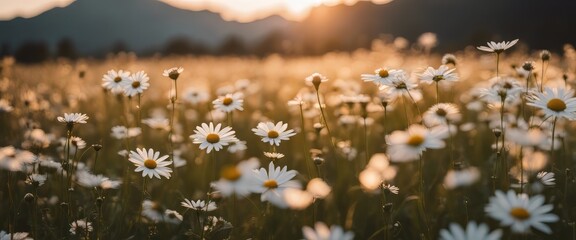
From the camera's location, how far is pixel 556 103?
1527 millimetres

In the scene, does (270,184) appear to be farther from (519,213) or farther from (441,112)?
(441,112)

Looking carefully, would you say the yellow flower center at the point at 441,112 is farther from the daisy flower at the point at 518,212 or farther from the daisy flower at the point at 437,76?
the daisy flower at the point at 518,212

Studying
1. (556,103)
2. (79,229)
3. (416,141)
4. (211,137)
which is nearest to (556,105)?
(556,103)

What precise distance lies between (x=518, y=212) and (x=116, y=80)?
1974mm

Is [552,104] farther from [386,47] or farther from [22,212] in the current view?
[386,47]

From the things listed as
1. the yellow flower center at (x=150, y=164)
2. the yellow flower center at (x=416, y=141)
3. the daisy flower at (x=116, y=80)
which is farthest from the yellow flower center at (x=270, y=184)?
the daisy flower at (x=116, y=80)

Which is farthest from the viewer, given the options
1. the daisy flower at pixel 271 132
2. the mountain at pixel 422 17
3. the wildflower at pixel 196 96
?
the mountain at pixel 422 17

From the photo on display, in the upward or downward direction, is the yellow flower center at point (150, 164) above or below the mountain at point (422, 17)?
below

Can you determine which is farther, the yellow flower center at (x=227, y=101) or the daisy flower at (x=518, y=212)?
the yellow flower center at (x=227, y=101)

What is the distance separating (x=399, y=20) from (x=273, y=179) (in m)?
101

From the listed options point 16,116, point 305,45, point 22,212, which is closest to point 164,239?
point 22,212

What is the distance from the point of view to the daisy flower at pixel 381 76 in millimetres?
1810

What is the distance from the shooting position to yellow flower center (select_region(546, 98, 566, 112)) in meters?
1.51

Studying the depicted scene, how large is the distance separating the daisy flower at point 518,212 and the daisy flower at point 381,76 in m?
0.83
